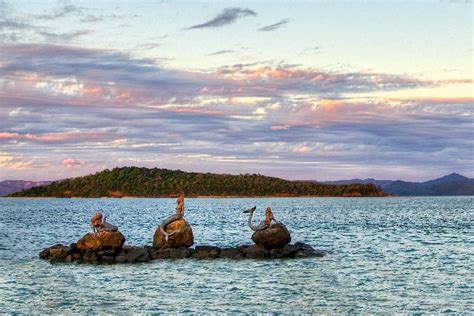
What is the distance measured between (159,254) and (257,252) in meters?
7.13

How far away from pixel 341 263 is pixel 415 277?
27.5ft

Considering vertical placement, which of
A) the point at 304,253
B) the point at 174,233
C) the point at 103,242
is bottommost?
the point at 304,253

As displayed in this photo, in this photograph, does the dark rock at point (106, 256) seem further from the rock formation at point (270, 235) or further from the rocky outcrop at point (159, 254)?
the rock formation at point (270, 235)

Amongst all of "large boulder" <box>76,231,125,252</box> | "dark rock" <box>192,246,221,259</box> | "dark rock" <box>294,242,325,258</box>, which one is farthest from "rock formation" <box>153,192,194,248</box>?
"dark rock" <box>294,242,325,258</box>

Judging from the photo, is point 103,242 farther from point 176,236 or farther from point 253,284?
point 253,284

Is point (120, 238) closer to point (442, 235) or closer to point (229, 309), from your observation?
point (229, 309)

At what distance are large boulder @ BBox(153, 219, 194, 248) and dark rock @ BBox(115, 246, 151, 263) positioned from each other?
215cm

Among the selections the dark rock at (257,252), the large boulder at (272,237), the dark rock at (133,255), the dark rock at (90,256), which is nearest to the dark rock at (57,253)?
the dark rock at (90,256)

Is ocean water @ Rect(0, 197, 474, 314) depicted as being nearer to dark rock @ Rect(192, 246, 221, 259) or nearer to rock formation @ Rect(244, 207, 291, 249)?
dark rock @ Rect(192, 246, 221, 259)

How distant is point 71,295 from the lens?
3791 centimetres

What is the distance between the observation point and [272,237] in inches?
2170

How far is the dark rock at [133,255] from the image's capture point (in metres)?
52.1

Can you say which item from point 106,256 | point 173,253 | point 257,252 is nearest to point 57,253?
point 106,256

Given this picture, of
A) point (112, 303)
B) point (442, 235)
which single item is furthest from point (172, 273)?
point (442, 235)
